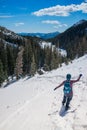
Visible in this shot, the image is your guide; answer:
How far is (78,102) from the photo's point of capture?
46.8ft

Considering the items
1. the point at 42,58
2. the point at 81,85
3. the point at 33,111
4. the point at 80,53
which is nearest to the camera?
the point at 33,111

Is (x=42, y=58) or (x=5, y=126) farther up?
(x=5, y=126)

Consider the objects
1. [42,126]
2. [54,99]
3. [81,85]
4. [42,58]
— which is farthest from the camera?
[42,58]

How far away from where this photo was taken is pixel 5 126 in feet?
38.8

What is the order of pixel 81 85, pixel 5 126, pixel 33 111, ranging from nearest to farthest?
pixel 5 126 < pixel 33 111 < pixel 81 85

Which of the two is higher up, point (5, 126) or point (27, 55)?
point (5, 126)

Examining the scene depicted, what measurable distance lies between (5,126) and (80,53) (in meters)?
107

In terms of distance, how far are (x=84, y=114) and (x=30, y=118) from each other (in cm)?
322

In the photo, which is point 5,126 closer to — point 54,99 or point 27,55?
point 54,99

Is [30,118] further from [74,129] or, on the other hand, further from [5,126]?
[74,129]

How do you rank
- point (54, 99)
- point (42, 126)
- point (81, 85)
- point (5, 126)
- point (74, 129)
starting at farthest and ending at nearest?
Answer: point (81, 85) → point (54, 99) → point (5, 126) → point (42, 126) → point (74, 129)

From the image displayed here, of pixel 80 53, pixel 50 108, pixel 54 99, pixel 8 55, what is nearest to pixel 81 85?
pixel 54 99

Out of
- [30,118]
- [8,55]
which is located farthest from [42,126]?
[8,55]

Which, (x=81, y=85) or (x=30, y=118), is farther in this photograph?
(x=81, y=85)
